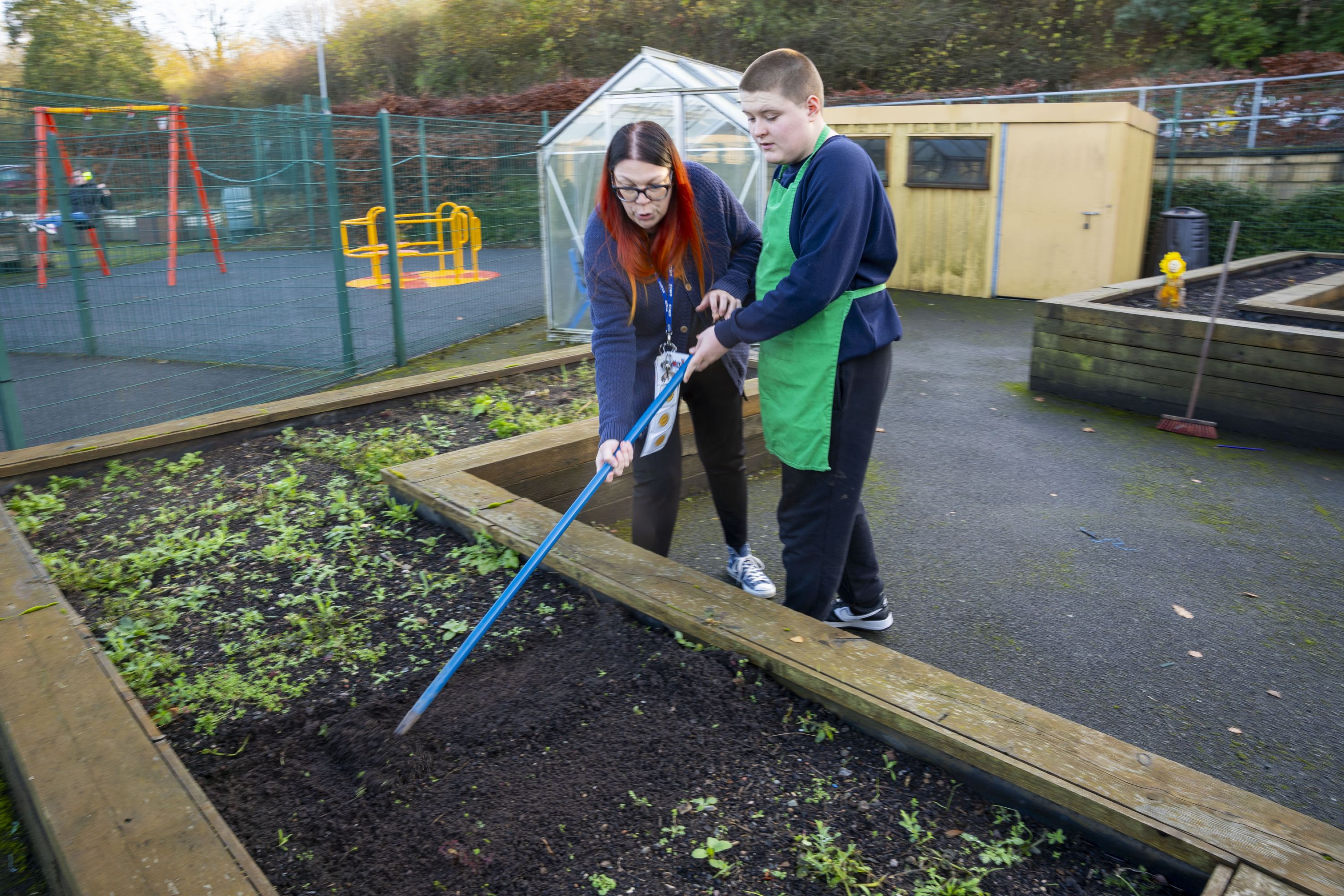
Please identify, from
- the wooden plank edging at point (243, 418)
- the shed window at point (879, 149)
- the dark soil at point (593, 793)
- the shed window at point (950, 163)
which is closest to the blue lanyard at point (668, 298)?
the dark soil at point (593, 793)

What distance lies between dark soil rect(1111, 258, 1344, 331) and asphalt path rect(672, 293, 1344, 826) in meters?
1.13

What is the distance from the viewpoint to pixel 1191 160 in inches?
493

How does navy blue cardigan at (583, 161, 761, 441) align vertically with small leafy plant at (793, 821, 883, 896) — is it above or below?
above

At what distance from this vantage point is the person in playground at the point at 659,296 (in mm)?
2570

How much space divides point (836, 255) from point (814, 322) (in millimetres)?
248

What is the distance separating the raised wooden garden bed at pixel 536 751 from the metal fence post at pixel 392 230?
166 inches

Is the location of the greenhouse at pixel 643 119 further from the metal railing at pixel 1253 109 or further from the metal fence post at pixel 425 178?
the metal railing at pixel 1253 109

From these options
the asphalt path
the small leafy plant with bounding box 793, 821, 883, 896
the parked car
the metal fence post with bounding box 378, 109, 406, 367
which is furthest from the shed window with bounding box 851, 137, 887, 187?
the small leafy plant with bounding box 793, 821, 883, 896

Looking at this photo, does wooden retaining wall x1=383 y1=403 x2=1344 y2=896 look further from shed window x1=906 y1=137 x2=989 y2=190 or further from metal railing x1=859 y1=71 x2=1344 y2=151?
metal railing x1=859 y1=71 x2=1344 y2=151

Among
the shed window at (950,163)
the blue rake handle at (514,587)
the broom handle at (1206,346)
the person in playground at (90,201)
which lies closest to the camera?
the blue rake handle at (514,587)

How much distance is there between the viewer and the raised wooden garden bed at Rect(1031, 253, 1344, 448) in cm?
A: 511

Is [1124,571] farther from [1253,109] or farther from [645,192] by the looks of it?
[1253,109]

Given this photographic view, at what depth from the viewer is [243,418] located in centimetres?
440

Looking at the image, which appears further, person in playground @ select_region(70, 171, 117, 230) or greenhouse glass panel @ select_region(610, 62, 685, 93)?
greenhouse glass panel @ select_region(610, 62, 685, 93)
